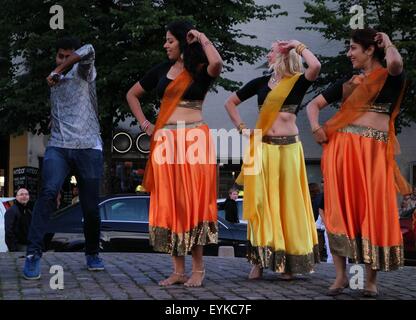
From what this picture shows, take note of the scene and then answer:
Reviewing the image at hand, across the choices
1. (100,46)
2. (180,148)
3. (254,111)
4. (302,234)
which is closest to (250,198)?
(302,234)

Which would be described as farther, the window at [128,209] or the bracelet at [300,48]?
the window at [128,209]

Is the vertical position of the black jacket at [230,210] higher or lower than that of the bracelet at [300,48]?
lower

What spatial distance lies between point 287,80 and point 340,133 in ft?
3.54

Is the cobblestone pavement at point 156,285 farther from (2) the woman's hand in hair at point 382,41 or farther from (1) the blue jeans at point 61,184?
(2) the woman's hand in hair at point 382,41

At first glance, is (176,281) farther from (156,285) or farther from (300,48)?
(300,48)

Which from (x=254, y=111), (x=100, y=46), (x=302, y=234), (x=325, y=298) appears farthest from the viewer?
(x=254, y=111)

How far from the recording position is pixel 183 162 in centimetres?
588

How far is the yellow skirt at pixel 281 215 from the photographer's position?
6324mm

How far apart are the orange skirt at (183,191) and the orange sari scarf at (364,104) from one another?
3.44ft

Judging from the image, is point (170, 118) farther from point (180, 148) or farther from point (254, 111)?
point (254, 111)

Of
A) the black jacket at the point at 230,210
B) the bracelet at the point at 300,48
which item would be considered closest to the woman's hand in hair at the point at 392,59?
the bracelet at the point at 300,48

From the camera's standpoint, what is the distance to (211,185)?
5.96 meters

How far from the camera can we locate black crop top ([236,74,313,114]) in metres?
6.43

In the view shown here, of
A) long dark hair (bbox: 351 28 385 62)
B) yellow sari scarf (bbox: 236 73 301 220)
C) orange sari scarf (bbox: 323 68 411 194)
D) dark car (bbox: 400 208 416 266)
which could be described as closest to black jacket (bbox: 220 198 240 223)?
dark car (bbox: 400 208 416 266)
